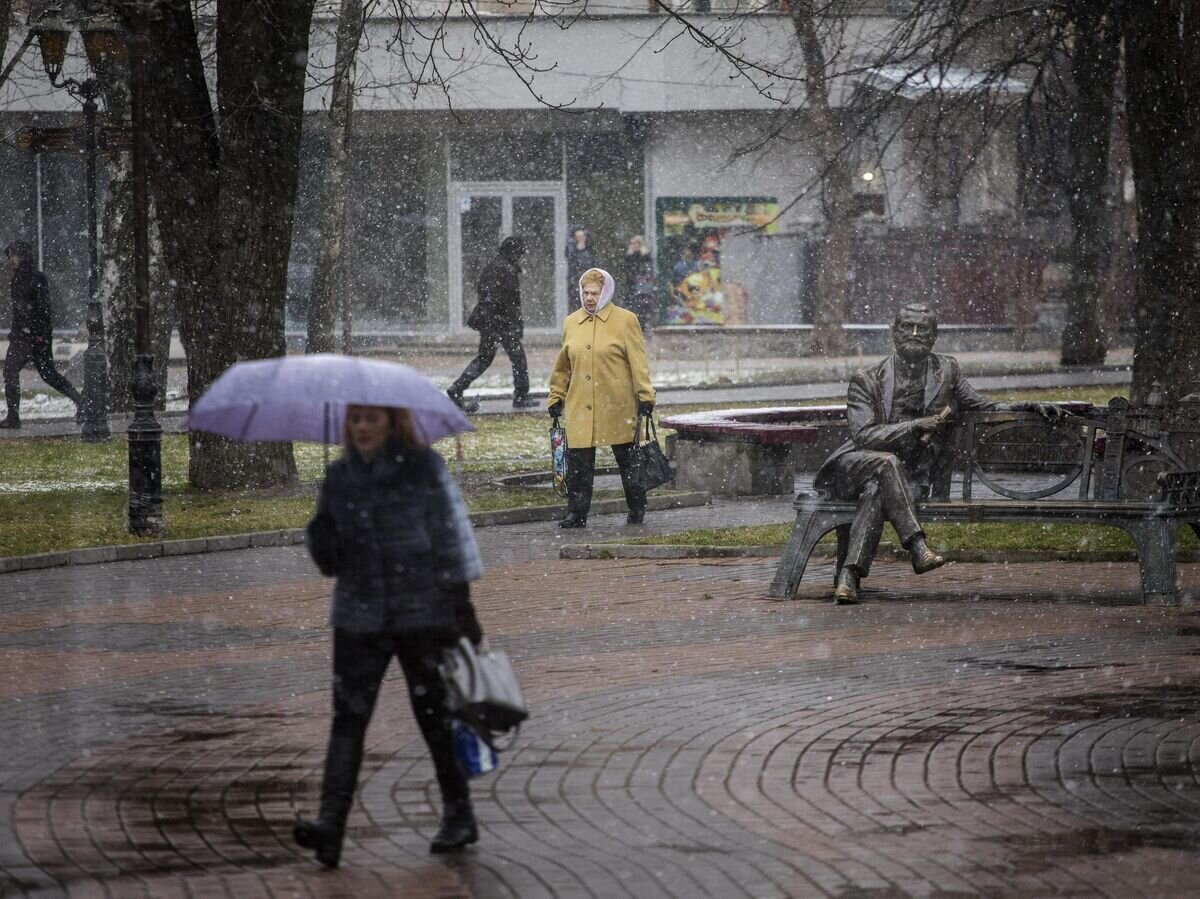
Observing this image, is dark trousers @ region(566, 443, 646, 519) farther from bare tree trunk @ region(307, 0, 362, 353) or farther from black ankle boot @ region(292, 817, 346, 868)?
bare tree trunk @ region(307, 0, 362, 353)

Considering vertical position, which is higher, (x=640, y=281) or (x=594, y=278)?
(x=640, y=281)

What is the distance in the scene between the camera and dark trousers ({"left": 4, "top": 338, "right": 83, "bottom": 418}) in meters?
24.1

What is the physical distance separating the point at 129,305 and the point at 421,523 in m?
21.8

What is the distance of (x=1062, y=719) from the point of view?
750 centimetres

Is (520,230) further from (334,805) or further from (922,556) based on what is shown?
(334,805)

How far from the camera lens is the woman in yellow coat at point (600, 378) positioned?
14562 mm

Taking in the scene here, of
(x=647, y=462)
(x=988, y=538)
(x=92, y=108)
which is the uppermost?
(x=92, y=108)

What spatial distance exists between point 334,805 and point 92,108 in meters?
16.7

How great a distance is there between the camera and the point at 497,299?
24.8 metres

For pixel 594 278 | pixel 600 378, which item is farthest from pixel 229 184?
pixel 600 378

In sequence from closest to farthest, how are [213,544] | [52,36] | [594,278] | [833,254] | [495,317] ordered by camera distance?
[213,544]
[594,278]
[52,36]
[495,317]
[833,254]

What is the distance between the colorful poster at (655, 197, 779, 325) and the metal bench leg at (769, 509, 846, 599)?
2876 centimetres

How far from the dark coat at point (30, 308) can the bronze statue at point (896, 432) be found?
50.5 feet

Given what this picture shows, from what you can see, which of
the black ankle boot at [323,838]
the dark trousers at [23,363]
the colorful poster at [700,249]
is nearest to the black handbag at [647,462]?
the black ankle boot at [323,838]
